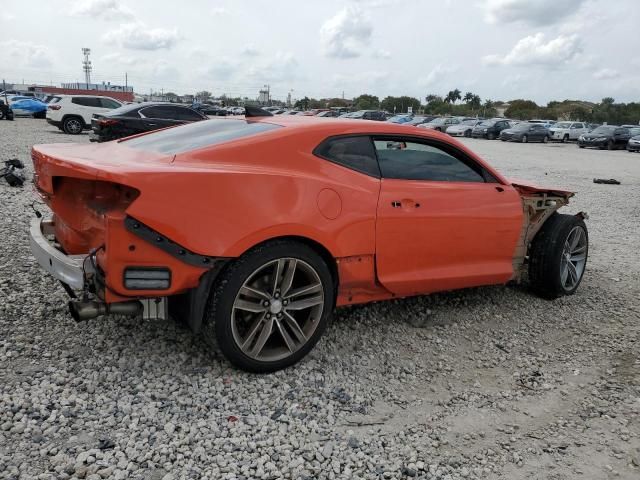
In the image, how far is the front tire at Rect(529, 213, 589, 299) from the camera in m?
4.83

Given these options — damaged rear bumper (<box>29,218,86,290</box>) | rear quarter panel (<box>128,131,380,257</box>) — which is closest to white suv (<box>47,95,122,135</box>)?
damaged rear bumper (<box>29,218,86,290</box>)

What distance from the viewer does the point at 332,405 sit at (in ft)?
10.3

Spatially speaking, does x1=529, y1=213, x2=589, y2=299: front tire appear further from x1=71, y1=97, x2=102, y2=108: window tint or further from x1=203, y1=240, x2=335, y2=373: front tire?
x1=71, y1=97, x2=102, y2=108: window tint

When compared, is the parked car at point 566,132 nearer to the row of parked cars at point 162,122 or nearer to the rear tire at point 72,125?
the row of parked cars at point 162,122

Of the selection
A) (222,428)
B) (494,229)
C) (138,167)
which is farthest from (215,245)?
(494,229)

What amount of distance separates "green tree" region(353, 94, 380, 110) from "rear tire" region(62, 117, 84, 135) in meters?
70.6

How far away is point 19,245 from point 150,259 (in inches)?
131

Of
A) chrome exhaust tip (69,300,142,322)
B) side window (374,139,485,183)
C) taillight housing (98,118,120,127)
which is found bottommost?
taillight housing (98,118,120,127)

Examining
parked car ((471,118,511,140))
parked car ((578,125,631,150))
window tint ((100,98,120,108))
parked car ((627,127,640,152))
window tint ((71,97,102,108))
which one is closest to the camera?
window tint ((71,97,102,108))

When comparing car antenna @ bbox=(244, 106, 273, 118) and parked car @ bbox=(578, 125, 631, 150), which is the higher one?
car antenna @ bbox=(244, 106, 273, 118)

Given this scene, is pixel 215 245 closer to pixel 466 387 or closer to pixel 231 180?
pixel 231 180

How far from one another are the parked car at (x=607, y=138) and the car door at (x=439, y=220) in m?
30.9

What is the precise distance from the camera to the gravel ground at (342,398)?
2.62 m

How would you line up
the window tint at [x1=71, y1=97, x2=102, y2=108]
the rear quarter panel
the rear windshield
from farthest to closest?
1. the window tint at [x1=71, y1=97, x2=102, y2=108]
2. the rear windshield
3. the rear quarter panel
